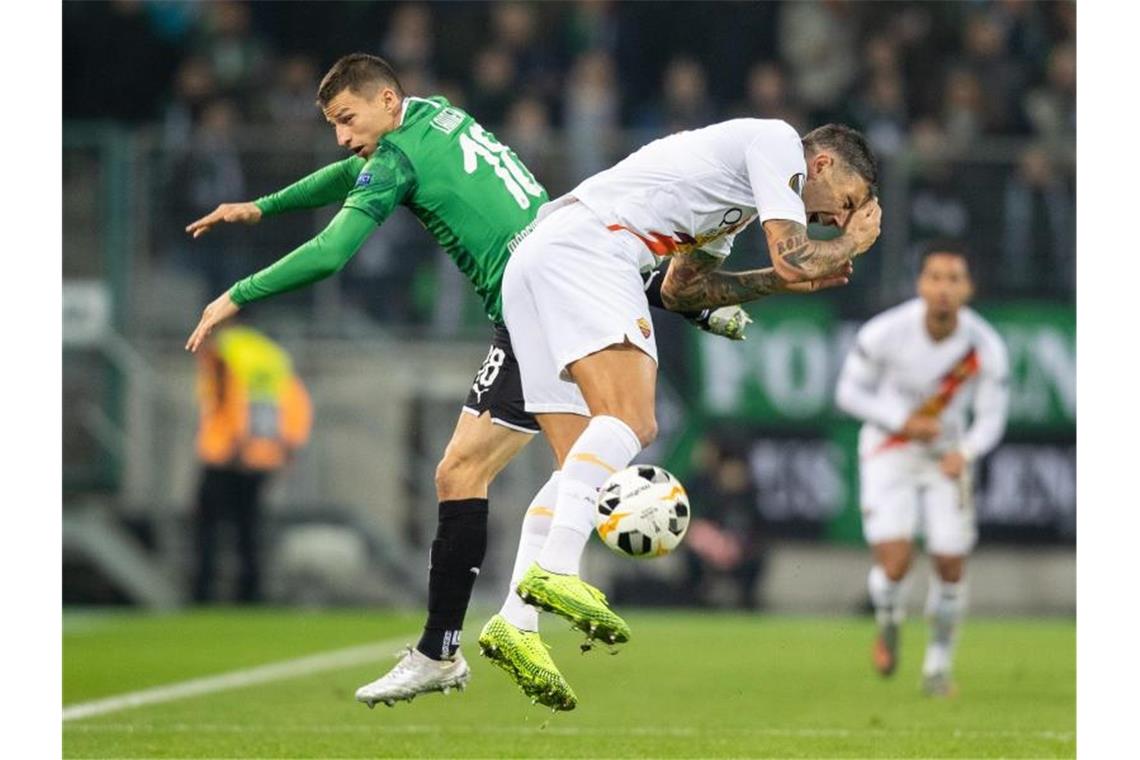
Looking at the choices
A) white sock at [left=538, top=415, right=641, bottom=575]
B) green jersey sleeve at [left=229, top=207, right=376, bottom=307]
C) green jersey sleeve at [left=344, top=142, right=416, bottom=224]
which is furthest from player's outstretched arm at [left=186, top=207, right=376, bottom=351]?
white sock at [left=538, top=415, right=641, bottom=575]

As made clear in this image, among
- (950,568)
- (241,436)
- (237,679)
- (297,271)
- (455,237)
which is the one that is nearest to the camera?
(297,271)

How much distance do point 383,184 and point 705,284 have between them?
122 cm

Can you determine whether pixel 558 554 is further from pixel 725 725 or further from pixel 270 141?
pixel 270 141

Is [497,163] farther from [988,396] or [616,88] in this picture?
[616,88]

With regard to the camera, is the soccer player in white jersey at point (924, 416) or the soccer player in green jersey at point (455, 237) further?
the soccer player in white jersey at point (924, 416)

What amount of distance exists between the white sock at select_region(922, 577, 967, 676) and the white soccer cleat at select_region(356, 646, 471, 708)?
3.72 meters

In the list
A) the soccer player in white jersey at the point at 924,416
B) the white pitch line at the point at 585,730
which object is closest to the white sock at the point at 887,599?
the soccer player in white jersey at the point at 924,416

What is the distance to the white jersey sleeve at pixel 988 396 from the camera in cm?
1152

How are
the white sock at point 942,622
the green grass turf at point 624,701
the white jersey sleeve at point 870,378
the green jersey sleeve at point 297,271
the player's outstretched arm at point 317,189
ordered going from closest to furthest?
1. the green jersey sleeve at point 297,271
2. the green grass turf at point 624,701
3. the player's outstretched arm at point 317,189
4. the white sock at point 942,622
5. the white jersey sleeve at point 870,378

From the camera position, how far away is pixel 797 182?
6629 millimetres

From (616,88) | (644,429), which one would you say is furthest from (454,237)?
(616,88)

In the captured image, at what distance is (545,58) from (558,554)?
41.7 feet

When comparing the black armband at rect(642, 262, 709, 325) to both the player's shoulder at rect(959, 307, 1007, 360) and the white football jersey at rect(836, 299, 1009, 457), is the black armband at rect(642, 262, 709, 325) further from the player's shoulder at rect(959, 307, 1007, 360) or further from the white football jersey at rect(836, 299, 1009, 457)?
the player's shoulder at rect(959, 307, 1007, 360)

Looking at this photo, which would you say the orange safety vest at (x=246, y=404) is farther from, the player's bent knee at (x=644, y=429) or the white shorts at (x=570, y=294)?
the player's bent knee at (x=644, y=429)
